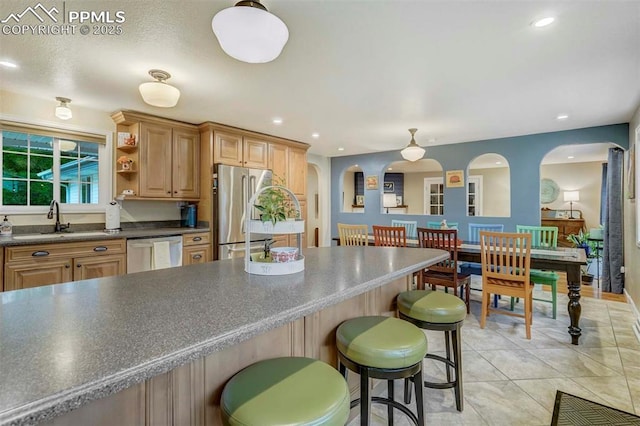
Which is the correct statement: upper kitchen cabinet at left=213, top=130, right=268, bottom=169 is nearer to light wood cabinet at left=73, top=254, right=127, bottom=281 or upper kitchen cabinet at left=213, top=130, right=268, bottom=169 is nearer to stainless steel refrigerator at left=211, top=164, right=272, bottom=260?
stainless steel refrigerator at left=211, top=164, right=272, bottom=260

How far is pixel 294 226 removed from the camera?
1.50 meters

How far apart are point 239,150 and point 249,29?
322 centimetres

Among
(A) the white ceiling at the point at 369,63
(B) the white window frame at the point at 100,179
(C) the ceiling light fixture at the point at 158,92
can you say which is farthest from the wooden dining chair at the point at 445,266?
(B) the white window frame at the point at 100,179

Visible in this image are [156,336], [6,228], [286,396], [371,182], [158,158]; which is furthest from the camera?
[371,182]

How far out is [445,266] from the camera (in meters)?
3.59

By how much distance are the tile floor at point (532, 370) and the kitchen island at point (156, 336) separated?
39.2 inches

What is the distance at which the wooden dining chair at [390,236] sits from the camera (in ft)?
12.6

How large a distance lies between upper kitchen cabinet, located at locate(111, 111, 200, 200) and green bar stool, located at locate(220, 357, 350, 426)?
3.38 metres

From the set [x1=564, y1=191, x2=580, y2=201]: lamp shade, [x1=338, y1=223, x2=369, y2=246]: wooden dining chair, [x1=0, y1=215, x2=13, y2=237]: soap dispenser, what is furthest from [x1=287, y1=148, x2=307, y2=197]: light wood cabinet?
[x1=564, y1=191, x2=580, y2=201]: lamp shade

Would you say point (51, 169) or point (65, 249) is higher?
point (51, 169)

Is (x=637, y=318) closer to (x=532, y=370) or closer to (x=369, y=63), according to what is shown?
(x=532, y=370)

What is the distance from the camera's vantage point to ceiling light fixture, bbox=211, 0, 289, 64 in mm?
1401

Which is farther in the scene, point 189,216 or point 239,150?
point 239,150

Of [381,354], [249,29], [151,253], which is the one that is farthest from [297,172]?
[381,354]
